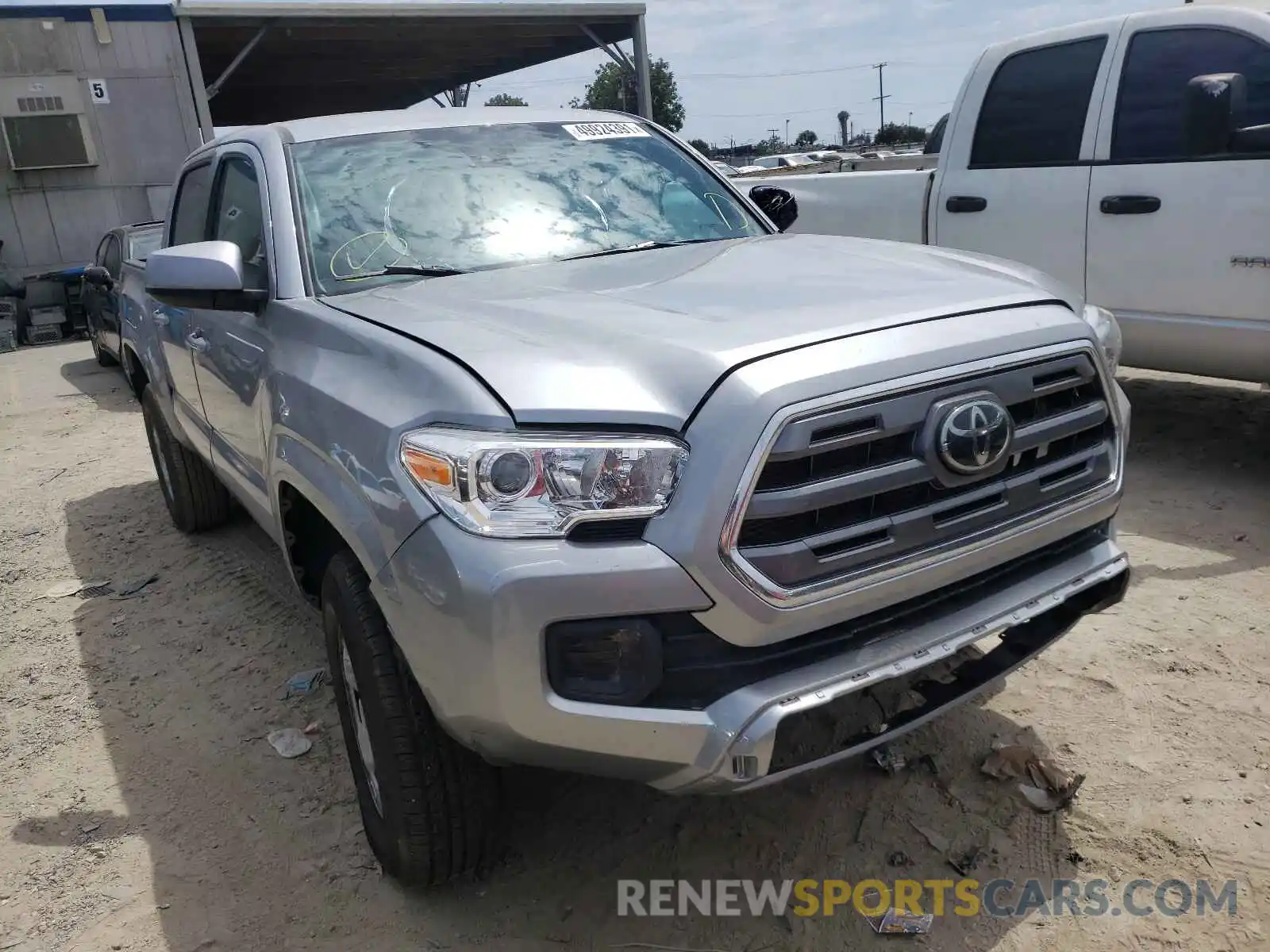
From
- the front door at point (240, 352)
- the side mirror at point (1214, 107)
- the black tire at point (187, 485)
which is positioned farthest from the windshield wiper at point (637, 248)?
the black tire at point (187, 485)

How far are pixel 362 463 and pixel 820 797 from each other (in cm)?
152

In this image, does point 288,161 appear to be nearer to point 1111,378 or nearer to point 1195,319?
point 1111,378

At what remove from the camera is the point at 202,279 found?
2.70 m

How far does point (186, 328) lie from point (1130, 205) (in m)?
4.17

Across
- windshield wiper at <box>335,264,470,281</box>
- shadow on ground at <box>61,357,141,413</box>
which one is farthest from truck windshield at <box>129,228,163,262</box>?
windshield wiper at <box>335,264,470,281</box>

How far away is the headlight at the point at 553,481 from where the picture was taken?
6.13ft

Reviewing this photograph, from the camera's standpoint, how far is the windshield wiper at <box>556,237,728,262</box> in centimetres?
299

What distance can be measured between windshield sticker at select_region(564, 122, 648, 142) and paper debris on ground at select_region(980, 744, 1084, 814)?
7.83 ft

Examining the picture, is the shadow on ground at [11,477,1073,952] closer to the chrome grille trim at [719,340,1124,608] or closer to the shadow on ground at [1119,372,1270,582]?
the chrome grille trim at [719,340,1124,608]

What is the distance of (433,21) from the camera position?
1591 centimetres

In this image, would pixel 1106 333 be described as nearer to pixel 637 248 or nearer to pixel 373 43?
pixel 637 248

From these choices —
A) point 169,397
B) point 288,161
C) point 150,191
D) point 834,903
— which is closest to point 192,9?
point 150,191

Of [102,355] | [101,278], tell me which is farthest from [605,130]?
[102,355]

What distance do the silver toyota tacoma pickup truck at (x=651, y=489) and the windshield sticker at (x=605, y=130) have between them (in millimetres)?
791
